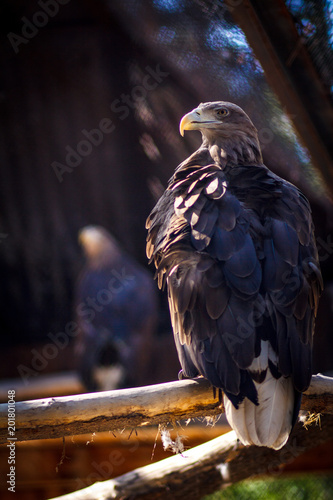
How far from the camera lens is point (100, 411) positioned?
1.58m

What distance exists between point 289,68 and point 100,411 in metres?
1.45

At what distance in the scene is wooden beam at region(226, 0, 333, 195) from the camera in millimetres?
1980

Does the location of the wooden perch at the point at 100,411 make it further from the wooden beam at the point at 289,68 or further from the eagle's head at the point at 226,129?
the wooden beam at the point at 289,68

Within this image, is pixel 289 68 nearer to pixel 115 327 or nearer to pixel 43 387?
Result: pixel 115 327

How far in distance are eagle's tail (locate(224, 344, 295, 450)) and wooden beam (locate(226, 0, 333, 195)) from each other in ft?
3.72

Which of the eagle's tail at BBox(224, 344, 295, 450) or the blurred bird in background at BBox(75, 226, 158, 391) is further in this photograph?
the blurred bird in background at BBox(75, 226, 158, 391)

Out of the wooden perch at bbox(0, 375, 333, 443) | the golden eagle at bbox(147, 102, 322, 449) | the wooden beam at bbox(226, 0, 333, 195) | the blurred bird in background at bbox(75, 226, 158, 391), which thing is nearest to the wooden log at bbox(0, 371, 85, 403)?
the blurred bird in background at bbox(75, 226, 158, 391)

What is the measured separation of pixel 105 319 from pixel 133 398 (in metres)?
2.11

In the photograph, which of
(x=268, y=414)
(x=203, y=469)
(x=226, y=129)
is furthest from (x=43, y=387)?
(x=268, y=414)

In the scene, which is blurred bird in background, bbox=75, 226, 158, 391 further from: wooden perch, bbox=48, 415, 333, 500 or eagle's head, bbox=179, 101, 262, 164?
eagle's head, bbox=179, 101, 262, 164

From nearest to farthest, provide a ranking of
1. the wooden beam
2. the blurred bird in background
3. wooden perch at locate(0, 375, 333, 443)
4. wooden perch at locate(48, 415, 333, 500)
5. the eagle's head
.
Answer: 1. wooden perch at locate(0, 375, 333, 443)
2. the wooden beam
3. wooden perch at locate(48, 415, 333, 500)
4. the eagle's head
5. the blurred bird in background

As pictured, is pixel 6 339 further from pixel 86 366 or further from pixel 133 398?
pixel 133 398

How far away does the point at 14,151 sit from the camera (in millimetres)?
4176

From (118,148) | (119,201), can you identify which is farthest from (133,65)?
(119,201)
